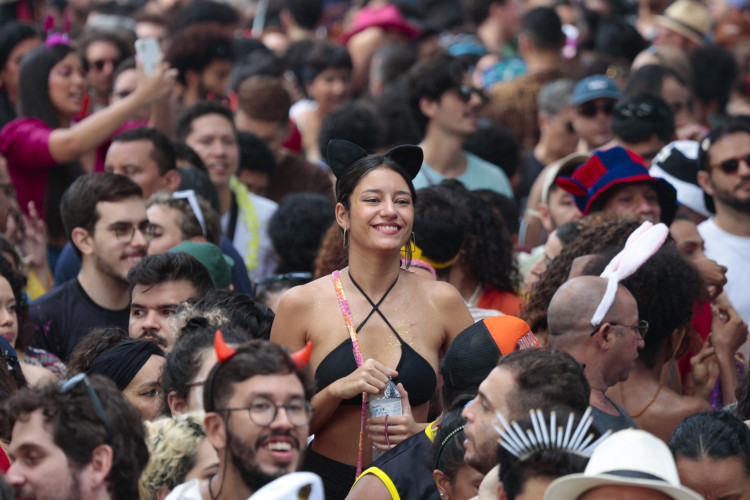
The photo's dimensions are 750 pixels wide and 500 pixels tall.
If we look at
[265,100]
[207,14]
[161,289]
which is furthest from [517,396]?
[207,14]

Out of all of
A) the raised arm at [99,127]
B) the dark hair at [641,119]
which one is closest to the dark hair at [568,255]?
the dark hair at [641,119]

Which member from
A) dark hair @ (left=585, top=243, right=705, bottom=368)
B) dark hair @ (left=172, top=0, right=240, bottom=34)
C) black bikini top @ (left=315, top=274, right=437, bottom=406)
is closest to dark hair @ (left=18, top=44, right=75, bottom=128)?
dark hair @ (left=172, top=0, right=240, bottom=34)

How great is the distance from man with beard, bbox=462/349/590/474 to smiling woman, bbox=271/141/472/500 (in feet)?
2.33

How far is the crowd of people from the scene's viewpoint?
3307 mm

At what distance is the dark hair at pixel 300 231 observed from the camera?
672 centimetres

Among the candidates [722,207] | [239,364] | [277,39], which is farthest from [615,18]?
[239,364]

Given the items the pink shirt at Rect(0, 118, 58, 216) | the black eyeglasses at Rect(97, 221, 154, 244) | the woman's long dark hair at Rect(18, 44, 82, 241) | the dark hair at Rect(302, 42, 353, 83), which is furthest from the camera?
the dark hair at Rect(302, 42, 353, 83)

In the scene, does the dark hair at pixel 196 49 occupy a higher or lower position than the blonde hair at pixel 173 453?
lower

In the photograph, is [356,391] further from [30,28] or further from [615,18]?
[615,18]

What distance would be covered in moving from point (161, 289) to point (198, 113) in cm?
A: 260

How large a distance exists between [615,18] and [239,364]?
9.58m

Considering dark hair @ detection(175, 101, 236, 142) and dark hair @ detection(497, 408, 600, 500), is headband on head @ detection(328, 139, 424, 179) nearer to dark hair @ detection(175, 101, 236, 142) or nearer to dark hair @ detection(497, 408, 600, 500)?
dark hair @ detection(497, 408, 600, 500)

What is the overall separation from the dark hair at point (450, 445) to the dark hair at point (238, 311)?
1049mm

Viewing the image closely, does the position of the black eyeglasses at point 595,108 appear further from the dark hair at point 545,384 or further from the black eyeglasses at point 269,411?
the black eyeglasses at point 269,411
